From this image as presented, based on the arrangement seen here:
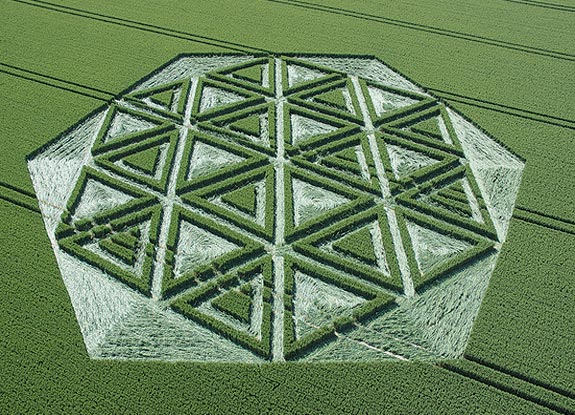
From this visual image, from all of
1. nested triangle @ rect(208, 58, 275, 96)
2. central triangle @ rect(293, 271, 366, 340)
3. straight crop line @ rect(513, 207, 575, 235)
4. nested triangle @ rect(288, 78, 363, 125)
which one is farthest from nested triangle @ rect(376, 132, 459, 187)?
nested triangle @ rect(208, 58, 275, 96)

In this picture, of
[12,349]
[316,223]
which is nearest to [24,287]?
[12,349]

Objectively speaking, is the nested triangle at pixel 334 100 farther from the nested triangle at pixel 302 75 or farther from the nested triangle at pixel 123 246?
the nested triangle at pixel 123 246

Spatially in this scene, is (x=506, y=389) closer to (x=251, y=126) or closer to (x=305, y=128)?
(x=305, y=128)

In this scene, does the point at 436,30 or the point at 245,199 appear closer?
the point at 245,199

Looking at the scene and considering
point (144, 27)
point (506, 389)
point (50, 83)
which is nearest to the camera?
point (506, 389)

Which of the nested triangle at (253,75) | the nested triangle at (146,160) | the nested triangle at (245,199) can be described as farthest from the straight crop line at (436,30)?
the nested triangle at (245,199)

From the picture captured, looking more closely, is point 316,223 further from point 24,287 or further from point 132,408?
point 24,287

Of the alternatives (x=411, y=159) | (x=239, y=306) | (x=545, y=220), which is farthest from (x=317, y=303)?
(x=545, y=220)
